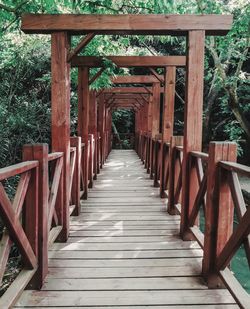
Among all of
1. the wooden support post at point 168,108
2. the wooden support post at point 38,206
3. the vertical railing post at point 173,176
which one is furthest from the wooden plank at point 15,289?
the wooden support post at point 168,108

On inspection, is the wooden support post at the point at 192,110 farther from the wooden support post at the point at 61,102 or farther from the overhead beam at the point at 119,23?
the wooden support post at the point at 61,102

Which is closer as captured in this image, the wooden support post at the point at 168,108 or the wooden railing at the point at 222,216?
the wooden railing at the point at 222,216

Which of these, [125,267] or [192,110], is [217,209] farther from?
[192,110]

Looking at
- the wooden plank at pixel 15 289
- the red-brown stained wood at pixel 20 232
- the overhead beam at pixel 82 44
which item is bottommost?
the wooden plank at pixel 15 289

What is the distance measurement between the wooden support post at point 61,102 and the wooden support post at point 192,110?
1294mm

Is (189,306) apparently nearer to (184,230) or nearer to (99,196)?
(184,230)

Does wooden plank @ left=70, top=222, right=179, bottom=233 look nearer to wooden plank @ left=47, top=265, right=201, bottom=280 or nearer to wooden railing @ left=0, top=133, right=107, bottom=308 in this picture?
wooden railing @ left=0, top=133, right=107, bottom=308

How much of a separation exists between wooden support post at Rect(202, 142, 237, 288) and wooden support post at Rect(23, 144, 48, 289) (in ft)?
4.32

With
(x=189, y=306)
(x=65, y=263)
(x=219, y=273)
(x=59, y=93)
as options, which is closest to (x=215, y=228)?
(x=219, y=273)

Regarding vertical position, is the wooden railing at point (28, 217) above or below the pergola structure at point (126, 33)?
below

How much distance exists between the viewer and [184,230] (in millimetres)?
4008

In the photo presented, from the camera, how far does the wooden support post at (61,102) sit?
12.7 feet

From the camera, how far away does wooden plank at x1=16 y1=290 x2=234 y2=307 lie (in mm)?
2615

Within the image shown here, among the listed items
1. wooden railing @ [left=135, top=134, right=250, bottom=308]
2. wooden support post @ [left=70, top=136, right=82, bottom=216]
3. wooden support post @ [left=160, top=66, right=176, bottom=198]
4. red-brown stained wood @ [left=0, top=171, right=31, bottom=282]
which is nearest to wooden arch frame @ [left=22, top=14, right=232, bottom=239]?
wooden railing @ [left=135, top=134, right=250, bottom=308]
